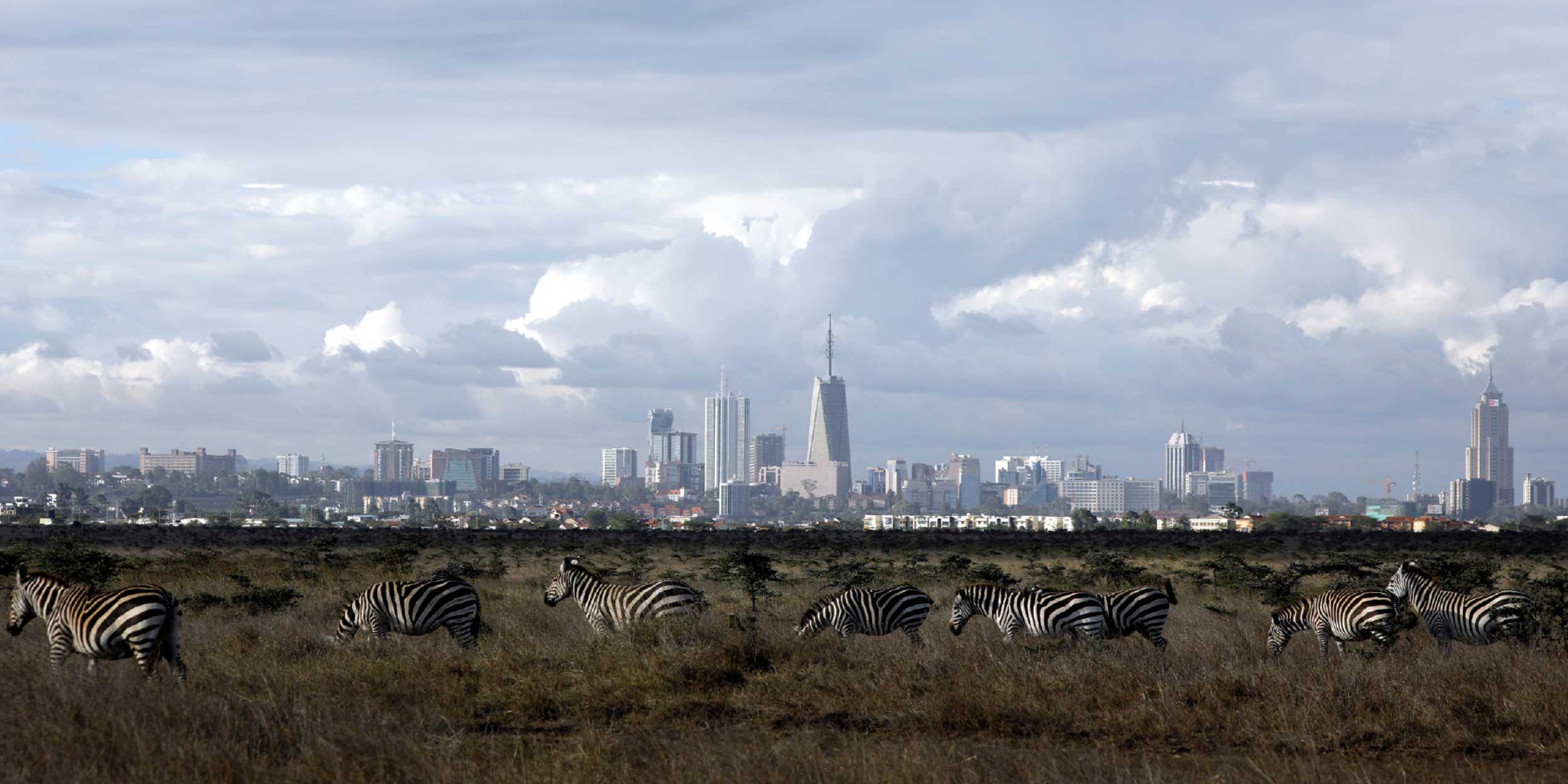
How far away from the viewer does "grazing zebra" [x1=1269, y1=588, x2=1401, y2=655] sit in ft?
65.2

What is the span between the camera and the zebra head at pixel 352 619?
20969 millimetres

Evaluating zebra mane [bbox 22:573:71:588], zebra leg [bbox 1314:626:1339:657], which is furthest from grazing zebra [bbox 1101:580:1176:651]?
zebra mane [bbox 22:573:71:588]

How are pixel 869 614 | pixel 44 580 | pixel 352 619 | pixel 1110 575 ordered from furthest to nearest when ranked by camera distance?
pixel 1110 575, pixel 869 614, pixel 352 619, pixel 44 580

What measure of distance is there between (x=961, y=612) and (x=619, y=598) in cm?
542

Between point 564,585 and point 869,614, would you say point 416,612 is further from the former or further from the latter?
point 869,614

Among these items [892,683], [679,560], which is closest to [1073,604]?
[892,683]

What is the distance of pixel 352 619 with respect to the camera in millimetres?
21156

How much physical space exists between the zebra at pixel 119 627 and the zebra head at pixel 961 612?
441 inches

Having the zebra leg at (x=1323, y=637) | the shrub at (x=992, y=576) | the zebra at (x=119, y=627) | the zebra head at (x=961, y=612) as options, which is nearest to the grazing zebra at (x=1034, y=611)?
the zebra head at (x=961, y=612)

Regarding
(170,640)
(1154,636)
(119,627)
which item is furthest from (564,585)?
(1154,636)

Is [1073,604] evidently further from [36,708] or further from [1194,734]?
[36,708]

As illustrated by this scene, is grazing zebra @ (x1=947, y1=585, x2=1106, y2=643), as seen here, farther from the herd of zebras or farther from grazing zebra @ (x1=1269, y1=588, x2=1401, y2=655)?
grazing zebra @ (x1=1269, y1=588, x2=1401, y2=655)

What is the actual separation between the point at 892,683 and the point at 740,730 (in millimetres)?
2480

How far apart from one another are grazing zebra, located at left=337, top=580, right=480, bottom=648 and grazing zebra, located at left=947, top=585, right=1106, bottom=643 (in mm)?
7476
